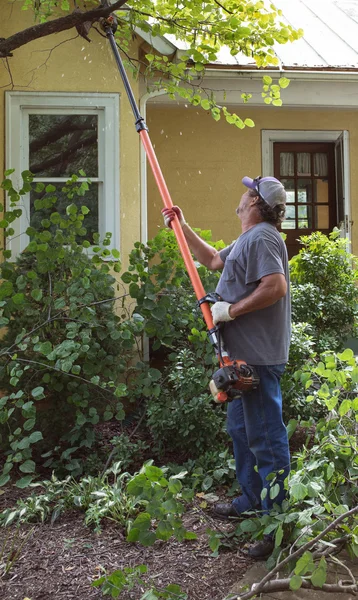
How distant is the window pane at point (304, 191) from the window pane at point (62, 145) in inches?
147

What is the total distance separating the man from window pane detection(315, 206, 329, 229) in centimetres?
620

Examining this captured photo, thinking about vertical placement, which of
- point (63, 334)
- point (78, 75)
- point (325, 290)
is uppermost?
point (78, 75)

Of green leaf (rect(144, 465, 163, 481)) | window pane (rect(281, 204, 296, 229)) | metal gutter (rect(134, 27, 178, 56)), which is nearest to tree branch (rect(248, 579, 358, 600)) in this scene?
green leaf (rect(144, 465, 163, 481))

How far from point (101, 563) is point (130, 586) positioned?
567 millimetres

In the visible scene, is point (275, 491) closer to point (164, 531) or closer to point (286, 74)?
point (164, 531)

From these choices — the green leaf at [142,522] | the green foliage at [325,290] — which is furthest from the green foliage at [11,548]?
the green foliage at [325,290]

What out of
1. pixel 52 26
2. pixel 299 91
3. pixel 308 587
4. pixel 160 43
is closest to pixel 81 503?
pixel 308 587

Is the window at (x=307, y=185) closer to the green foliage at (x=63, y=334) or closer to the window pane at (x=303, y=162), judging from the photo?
the window pane at (x=303, y=162)

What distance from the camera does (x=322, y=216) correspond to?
9672 millimetres

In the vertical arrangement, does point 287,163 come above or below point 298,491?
above

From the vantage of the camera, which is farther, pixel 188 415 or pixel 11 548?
pixel 188 415

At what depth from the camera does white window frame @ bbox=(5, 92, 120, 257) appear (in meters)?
6.71

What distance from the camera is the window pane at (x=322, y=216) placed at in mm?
9664

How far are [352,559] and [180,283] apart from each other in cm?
263
